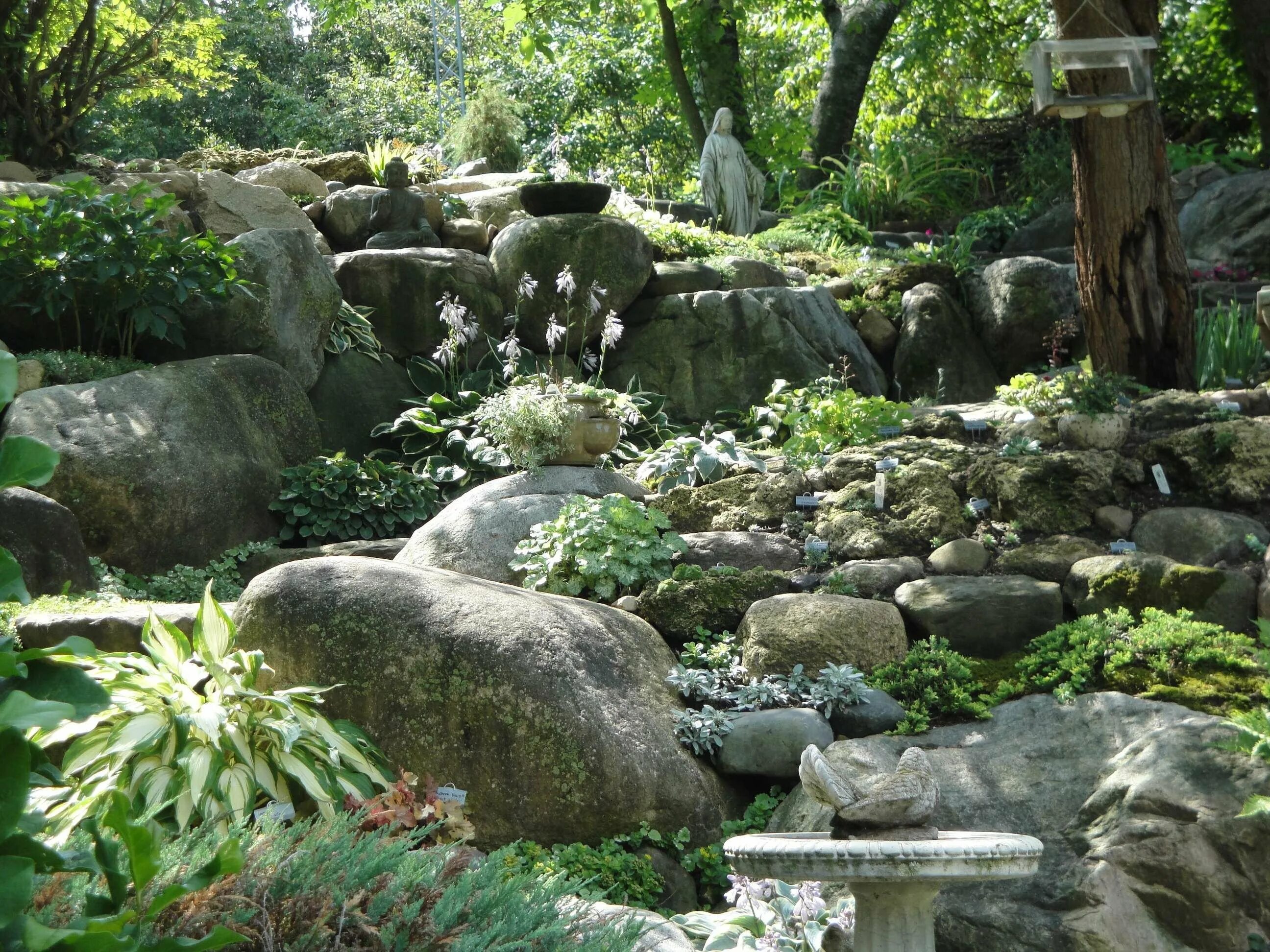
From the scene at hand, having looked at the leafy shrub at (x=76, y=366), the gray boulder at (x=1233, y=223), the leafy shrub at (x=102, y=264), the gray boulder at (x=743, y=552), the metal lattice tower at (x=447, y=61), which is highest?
the metal lattice tower at (x=447, y=61)

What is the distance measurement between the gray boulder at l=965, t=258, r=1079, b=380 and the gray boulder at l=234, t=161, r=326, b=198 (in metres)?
6.65

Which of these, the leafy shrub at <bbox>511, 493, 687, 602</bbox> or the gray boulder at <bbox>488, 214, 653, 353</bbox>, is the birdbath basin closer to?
the leafy shrub at <bbox>511, 493, 687, 602</bbox>

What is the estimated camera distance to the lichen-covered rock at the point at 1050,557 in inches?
243

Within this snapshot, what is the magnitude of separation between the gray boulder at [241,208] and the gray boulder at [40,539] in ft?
14.9

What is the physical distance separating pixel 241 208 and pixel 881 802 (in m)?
9.39

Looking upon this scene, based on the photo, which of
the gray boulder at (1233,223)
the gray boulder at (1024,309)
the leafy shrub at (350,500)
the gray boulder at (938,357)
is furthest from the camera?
the gray boulder at (1233,223)

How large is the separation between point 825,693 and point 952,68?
1486 centimetres

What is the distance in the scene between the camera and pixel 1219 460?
265 inches

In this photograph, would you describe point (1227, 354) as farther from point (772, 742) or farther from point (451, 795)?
point (451, 795)

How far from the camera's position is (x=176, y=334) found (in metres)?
8.35

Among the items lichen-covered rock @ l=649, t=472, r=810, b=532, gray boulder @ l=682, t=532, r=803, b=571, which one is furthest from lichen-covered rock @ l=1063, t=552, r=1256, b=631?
lichen-covered rock @ l=649, t=472, r=810, b=532

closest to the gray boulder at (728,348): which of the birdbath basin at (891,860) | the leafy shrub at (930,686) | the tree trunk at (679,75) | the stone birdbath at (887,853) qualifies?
the tree trunk at (679,75)

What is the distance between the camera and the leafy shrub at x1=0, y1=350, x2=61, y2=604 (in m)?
1.54

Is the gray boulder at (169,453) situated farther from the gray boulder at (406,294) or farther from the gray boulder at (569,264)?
the gray boulder at (569,264)
